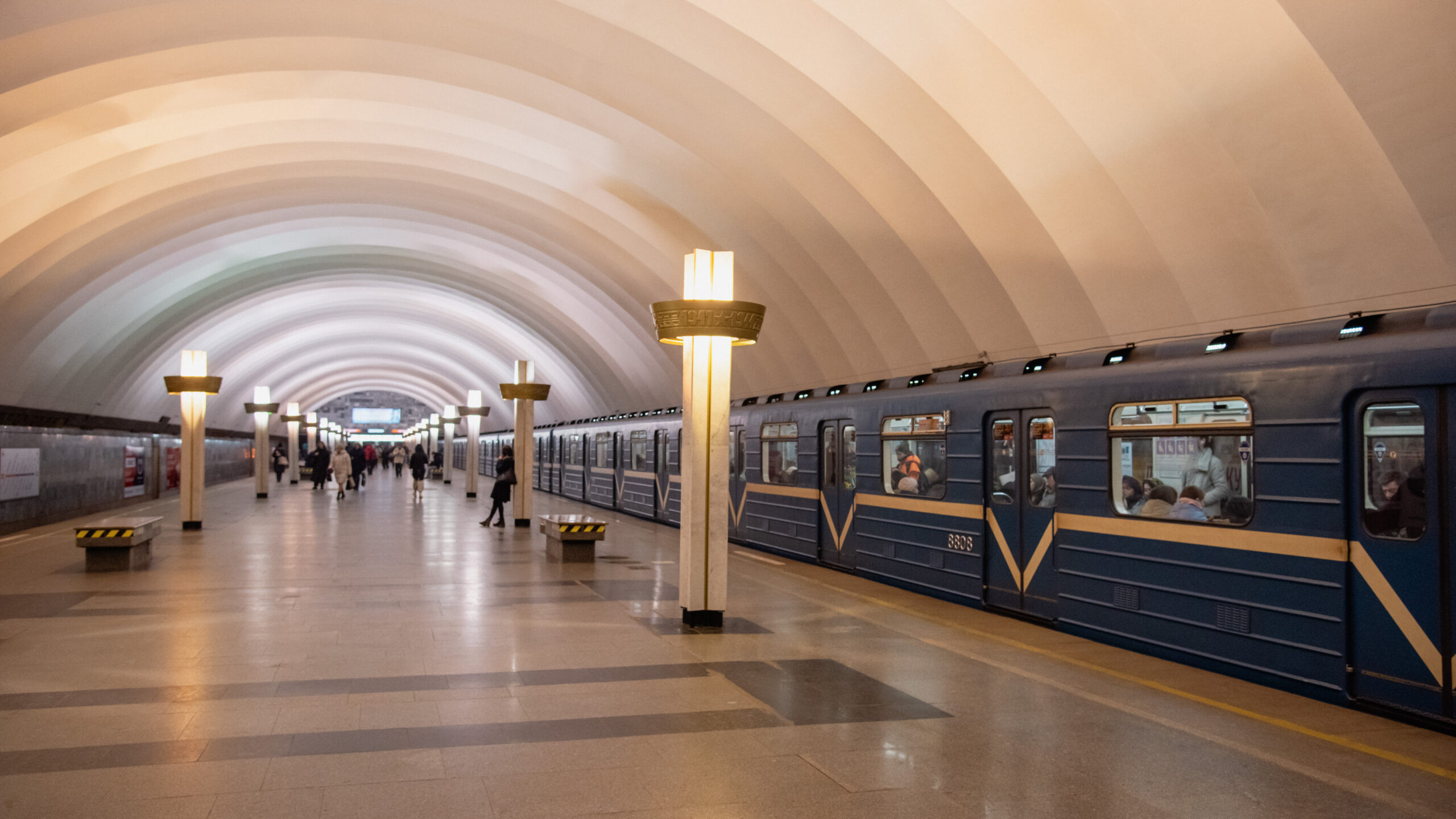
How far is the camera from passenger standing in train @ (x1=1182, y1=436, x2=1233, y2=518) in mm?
7758

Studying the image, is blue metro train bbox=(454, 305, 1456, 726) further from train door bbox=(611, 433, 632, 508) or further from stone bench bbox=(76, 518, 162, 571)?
train door bbox=(611, 433, 632, 508)

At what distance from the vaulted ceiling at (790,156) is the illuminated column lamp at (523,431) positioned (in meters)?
2.80

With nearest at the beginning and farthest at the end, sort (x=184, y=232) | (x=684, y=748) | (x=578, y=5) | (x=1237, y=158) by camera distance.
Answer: (x=684, y=748) → (x=1237, y=158) → (x=578, y=5) → (x=184, y=232)

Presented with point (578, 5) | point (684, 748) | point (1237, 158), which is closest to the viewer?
point (684, 748)

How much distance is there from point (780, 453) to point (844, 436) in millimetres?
2193

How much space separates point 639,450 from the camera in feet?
81.2

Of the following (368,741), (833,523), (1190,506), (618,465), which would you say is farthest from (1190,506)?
(618,465)

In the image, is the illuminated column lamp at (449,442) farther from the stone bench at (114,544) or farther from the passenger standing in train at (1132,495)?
the passenger standing in train at (1132,495)

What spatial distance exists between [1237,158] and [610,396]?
2469 centimetres

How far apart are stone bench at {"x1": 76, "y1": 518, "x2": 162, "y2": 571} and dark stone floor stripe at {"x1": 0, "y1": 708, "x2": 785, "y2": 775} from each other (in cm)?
838

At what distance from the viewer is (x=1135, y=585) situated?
852 centimetres

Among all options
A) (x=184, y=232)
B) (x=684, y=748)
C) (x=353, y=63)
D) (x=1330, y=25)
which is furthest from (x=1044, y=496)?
(x=184, y=232)

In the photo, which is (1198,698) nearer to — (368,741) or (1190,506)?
(1190,506)

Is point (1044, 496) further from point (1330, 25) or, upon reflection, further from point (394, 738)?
point (394, 738)
